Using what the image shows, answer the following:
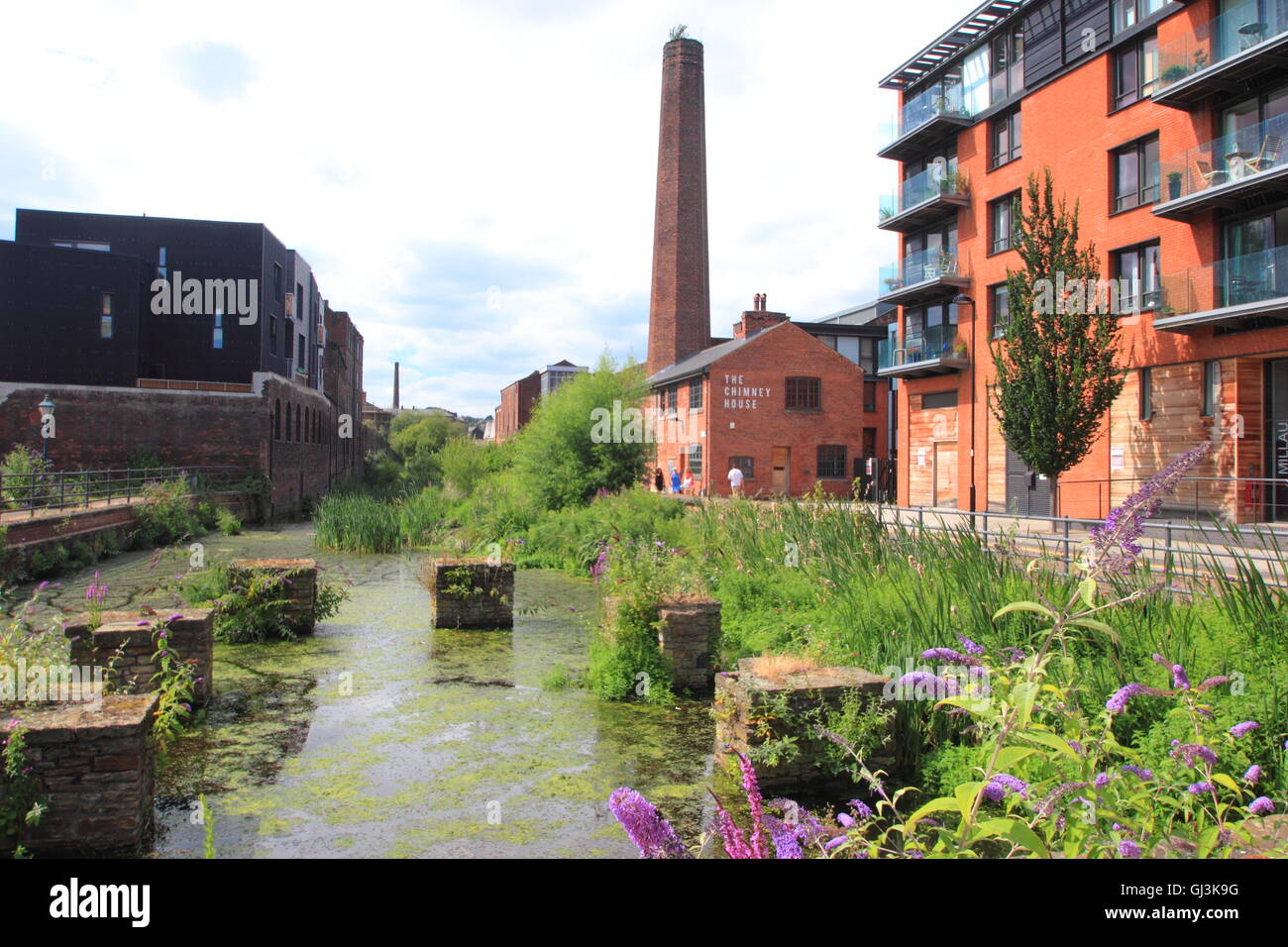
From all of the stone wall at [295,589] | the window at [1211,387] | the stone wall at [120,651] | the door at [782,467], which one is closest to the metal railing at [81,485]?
the stone wall at [295,589]

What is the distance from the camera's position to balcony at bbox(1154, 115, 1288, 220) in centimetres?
1705

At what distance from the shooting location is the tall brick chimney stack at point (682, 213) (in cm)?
4725

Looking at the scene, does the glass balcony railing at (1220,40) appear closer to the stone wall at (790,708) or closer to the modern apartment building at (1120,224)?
the modern apartment building at (1120,224)

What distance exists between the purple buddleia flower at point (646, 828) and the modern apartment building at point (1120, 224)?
41.2ft

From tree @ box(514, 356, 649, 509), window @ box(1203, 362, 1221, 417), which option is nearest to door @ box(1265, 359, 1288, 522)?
window @ box(1203, 362, 1221, 417)

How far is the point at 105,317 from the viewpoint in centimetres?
3431

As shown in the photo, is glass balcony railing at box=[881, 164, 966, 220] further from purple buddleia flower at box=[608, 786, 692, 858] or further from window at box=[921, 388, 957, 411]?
purple buddleia flower at box=[608, 786, 692, 858]

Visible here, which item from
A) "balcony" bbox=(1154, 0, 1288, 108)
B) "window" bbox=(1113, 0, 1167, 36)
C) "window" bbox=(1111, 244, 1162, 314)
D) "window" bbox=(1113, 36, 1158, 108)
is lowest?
"window" bbox=(1111, 244, 1162, 314)

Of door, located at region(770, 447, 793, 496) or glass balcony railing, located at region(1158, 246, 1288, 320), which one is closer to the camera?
glass balcony railing, located at region(1158, 246, 1288, 320)

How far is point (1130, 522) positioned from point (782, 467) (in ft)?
118

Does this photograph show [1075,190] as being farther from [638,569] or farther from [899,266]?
[638,569]

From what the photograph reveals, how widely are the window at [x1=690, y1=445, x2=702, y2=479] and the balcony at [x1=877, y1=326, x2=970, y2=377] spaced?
10.4 meters

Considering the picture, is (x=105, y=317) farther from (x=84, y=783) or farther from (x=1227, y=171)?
(x=1227, y=171)

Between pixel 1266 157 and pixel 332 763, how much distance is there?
2070 cm
